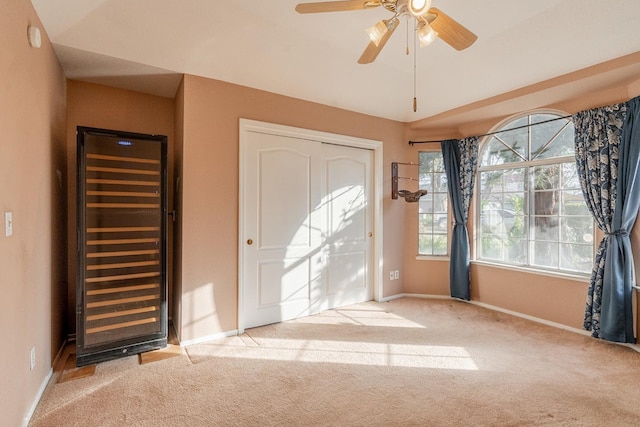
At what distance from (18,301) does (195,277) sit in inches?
51.9

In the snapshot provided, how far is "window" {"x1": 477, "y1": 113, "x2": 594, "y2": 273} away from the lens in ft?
11.3

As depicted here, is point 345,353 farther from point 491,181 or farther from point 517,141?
point 517,141

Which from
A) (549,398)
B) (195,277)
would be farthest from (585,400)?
(195,277)

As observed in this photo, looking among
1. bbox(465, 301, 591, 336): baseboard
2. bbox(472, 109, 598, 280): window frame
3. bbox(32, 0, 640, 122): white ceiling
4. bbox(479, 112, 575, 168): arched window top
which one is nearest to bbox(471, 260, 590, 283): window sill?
bbox(472, 109, 598, 280): window frame

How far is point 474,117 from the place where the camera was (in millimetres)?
4051

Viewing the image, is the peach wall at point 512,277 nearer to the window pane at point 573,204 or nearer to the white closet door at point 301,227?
the window pane at point 573,204

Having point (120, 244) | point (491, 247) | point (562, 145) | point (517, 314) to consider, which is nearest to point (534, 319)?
point (517, 314)

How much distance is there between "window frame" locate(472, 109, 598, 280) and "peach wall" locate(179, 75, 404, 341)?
→ 2990 millimetres

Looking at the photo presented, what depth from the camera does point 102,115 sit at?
3139mm

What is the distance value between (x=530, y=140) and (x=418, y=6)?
3038mm

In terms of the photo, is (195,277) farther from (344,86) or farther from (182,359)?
(344,86)

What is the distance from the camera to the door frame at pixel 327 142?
10.4ft

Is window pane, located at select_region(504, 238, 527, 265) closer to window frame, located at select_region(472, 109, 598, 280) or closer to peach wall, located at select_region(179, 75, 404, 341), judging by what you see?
window frame, located at select_region(472, 109, 598, 280)

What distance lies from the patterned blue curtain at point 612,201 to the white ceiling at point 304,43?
65cm
